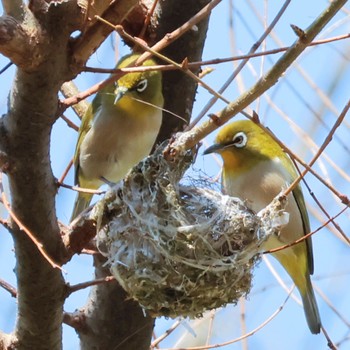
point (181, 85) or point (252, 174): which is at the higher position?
point (181, 85)

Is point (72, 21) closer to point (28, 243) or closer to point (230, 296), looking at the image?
point (28, 243)

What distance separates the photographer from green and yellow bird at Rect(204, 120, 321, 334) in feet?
13.7

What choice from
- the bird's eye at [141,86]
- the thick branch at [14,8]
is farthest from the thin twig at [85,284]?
the bird's eye at [141,86]

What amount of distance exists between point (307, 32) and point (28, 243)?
1.40 meters

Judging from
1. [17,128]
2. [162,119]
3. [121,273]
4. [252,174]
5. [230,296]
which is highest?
[162,119]

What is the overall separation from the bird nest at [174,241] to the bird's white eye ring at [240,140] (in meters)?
1.30

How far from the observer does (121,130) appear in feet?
13.3

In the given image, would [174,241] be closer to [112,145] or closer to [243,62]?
[243,62]

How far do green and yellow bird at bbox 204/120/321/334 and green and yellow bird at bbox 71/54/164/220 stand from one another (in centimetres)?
39

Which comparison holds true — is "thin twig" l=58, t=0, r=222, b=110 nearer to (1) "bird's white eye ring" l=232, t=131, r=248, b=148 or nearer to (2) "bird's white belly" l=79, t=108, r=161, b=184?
(2) "bird's white belly" l=79, t=108, r=161, b=184

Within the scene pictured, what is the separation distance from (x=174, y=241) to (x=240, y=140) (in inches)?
64.4

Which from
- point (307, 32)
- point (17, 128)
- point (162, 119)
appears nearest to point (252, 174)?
point (162, 119)

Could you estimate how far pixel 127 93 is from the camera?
Result: 410 cm

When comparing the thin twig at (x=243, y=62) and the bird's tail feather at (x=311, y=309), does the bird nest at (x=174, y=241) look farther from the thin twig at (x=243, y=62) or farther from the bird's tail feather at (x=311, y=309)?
the bird's tail feather at (x=311, y=309)
